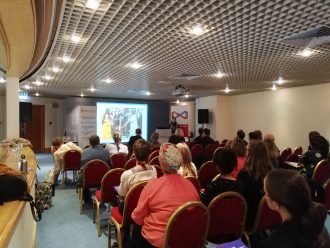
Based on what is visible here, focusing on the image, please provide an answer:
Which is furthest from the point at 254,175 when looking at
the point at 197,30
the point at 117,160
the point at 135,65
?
the point at 135,65

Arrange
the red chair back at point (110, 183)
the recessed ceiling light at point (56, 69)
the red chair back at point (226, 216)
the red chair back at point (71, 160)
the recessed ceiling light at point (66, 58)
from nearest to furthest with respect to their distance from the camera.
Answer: the red chair back at point (226, 216), the red chair back at point (110, 183), the recessed ceiling light at point (66, 58), the red chair back at point (71, 160), the recessed ceiling light at point (56, 69)

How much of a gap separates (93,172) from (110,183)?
36.8 inches

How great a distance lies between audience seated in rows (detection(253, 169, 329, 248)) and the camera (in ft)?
4.12

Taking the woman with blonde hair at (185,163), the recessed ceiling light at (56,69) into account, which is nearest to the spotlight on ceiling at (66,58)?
the recessed ceiling light at (56,69)

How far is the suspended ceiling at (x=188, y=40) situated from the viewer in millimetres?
3004

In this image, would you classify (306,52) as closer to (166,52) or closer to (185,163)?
(166,52)

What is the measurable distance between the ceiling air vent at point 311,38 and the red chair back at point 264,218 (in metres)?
2.42

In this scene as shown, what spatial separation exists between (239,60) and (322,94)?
459cm

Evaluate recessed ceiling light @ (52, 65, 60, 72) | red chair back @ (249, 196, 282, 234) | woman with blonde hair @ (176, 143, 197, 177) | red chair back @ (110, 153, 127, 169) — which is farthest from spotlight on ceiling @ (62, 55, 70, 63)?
red chair back @ (249, 196, 282, 234)

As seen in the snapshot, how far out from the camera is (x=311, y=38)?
12.8 ft

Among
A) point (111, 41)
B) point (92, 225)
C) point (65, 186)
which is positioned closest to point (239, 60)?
point (111, 41)

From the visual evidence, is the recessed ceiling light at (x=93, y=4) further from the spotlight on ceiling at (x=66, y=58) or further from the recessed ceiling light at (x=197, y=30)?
the spotlight on ceiling at (x=66, y=58)

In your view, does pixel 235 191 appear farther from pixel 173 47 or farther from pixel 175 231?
pixel 173 47

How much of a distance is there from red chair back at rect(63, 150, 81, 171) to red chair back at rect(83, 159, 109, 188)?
1728 millimetres
